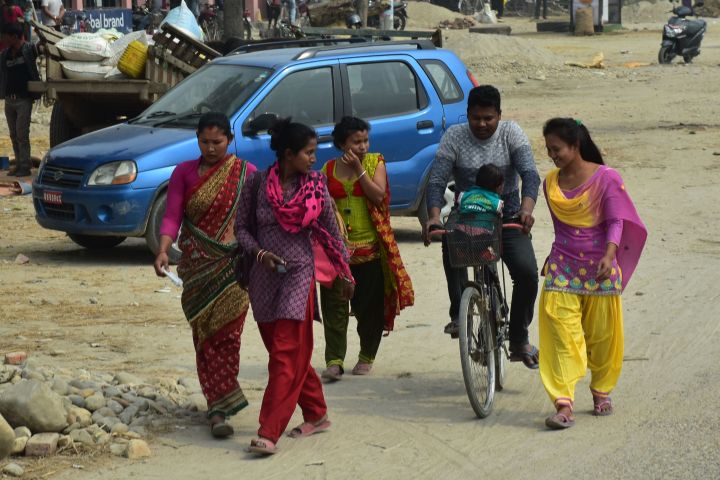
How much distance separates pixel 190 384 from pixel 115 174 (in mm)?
3963

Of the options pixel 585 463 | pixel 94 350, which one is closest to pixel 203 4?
pixel 94 350

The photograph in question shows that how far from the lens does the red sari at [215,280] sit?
643 centimetres

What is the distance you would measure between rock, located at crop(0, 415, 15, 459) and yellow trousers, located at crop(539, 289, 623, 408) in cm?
257

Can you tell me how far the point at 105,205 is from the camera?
11.0m

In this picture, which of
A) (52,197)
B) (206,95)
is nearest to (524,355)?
(206,95)

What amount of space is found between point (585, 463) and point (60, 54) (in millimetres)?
11295

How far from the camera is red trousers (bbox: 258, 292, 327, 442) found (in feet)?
20.0

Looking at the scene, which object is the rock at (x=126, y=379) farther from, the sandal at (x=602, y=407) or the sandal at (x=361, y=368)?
the sandal at (x=602, y=407)

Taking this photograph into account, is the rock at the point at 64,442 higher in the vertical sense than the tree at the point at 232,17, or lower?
lower

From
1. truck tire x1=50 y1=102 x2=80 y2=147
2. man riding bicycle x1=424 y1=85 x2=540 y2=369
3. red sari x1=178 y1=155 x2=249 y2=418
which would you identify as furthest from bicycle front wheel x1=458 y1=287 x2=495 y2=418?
truck tire x1=50 y1=102 x2=80 y2=147

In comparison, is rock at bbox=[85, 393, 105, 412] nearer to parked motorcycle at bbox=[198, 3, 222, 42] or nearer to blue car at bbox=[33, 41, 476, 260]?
blue car at bbox=[33, 41, 476, 260]

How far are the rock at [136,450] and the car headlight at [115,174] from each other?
195 inches

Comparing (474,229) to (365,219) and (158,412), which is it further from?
(158,412)

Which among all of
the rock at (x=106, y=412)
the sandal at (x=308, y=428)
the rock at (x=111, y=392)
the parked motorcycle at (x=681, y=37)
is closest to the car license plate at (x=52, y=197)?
the rock at (x=111, y=392)
